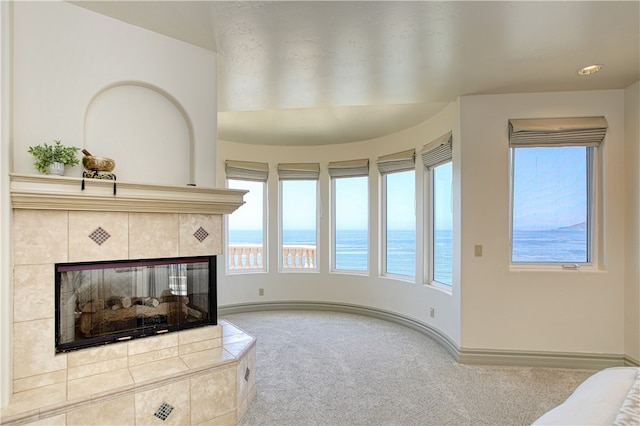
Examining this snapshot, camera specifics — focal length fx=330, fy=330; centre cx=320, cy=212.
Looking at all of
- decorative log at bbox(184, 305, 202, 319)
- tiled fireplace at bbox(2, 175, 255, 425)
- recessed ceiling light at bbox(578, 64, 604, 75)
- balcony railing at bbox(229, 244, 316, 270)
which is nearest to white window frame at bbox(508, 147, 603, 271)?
recessed ceiling light at bbox(578, 64, 604, 75)

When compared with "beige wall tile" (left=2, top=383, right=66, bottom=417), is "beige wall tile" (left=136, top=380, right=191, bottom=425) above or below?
below

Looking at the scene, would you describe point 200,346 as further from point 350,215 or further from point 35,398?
point 350,215

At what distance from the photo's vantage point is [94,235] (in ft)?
6.46

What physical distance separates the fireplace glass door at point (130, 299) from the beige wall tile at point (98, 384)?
0.64ft

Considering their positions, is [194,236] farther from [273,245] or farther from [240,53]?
[273,245]

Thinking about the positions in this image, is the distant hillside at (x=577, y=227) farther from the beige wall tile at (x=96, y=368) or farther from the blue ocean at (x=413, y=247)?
the beige wall tile at (x=96, y=368)

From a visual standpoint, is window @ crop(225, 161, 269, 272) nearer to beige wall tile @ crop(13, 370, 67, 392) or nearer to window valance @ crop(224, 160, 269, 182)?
window valance @ crop(224, 160, 269, 182)

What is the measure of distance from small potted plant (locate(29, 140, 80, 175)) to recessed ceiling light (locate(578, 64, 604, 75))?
369 cm

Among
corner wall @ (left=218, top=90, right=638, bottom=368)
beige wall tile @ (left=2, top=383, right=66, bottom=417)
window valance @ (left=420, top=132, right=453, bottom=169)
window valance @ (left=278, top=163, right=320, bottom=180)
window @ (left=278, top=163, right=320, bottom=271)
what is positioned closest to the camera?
beige wall tile @ (left=2, top=383, right=66, bottom=417)

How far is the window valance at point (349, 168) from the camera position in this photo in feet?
16.2

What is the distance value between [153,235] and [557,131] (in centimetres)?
356

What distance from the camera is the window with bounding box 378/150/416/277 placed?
443 centimetres

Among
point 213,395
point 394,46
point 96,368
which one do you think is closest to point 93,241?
point 96,368

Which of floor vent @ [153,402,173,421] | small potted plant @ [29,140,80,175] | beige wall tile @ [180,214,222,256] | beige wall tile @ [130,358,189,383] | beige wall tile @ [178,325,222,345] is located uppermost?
small potted plant @ [29,140,80,175]
